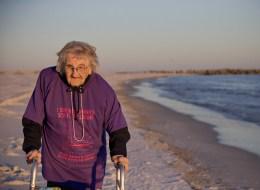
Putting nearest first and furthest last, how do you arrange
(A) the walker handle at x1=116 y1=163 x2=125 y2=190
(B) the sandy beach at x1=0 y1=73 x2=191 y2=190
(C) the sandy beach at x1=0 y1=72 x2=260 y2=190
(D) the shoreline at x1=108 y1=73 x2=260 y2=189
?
(A) the walker handle at x1=116 y1=163 x2=125 y2=190 → (B) the sandy beach at x1=0 y1=73 x2=191 y2=190 → (C) the sandy beach at x1=0 y1=72 x2=260 y2=190 → (D) the shoreline at x1=108 y1=73 x2=260 y2=189

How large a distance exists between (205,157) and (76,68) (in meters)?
6.05

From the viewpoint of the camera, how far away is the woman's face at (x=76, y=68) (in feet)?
9.96

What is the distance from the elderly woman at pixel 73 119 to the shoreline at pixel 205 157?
343cm

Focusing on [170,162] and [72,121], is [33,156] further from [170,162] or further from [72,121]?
[170,162]

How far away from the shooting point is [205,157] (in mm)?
8664

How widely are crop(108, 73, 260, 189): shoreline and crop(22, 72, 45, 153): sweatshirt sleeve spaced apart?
3.68 meters

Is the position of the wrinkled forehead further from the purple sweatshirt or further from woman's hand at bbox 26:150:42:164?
woman's hand at bbox 26:150:42:164

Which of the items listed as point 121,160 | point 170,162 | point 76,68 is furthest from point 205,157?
point 76,68

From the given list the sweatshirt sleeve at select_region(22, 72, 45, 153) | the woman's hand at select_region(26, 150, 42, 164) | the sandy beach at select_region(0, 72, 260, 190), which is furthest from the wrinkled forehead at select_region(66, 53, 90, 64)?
the sandy beach at select_region(0, 72, 260, 190)

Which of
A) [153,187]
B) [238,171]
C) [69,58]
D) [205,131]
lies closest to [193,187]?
[153,187]

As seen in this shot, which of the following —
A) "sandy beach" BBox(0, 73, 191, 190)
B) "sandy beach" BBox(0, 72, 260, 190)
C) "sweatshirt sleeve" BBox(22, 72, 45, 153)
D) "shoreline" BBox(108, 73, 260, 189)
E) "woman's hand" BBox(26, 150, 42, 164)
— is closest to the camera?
"woman's hand" BBox(26, 150, 42, 164)

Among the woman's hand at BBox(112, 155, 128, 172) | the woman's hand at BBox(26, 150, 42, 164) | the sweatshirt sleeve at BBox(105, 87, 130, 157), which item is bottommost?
the woman's hand at BBox(112, 155, 128, 172)

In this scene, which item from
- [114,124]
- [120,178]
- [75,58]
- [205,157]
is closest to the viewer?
[120,178]

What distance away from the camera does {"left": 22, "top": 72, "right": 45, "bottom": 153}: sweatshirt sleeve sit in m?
3.02
